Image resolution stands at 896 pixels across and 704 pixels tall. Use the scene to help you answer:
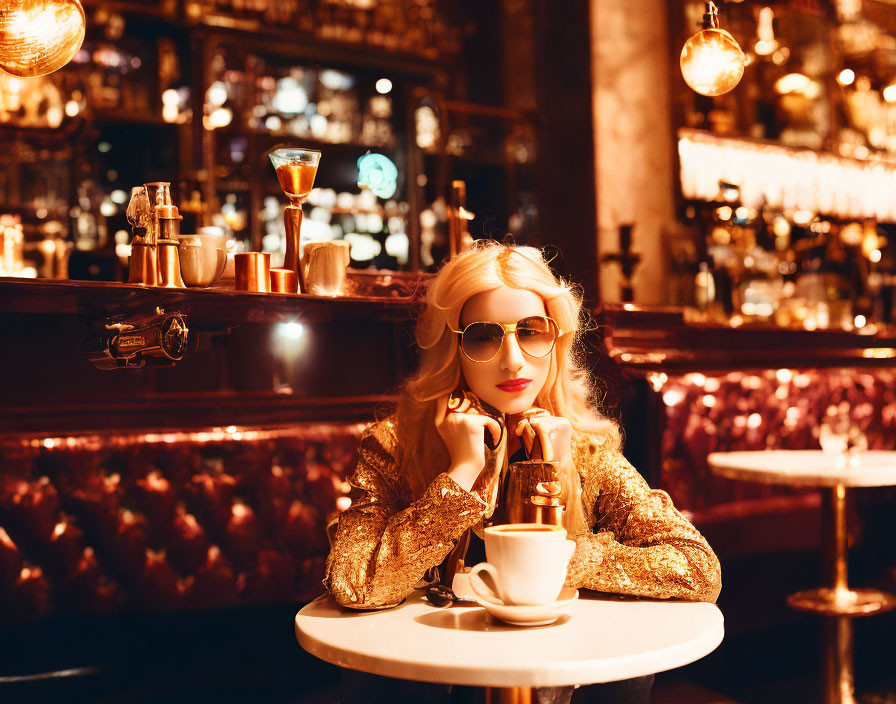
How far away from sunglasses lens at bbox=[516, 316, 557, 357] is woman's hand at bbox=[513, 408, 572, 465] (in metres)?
0.11

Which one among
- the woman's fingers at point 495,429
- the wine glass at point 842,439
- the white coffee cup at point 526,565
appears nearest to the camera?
the white coffee cup at point 526,565

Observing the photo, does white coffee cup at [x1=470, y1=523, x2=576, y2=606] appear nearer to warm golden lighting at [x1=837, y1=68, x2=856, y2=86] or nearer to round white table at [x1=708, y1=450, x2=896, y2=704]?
round white table at [x1=708, y1=450, x2=896, y2=704]

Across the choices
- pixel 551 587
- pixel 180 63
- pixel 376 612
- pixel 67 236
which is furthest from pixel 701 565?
pixel 180 63

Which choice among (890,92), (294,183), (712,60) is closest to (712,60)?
(712,60)

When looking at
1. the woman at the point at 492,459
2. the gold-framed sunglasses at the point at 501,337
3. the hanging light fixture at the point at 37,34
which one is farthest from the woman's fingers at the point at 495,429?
the hanging light fixture at the point at 37,34

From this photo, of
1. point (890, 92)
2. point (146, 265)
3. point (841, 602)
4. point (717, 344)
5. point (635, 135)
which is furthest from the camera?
point (890, 92)

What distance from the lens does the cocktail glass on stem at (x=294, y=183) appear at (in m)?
2.35

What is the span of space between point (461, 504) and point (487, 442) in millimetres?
213

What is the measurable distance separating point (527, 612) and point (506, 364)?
0.45 m

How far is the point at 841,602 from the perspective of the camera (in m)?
2.75

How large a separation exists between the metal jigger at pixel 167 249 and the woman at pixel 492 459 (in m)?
0.69

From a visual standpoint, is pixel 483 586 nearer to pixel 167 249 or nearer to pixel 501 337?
pixel 501 337

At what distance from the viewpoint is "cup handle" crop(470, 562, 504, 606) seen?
4.09ft

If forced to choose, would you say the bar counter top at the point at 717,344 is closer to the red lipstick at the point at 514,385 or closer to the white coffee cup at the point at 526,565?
the red lipstick at the point at 514,385
